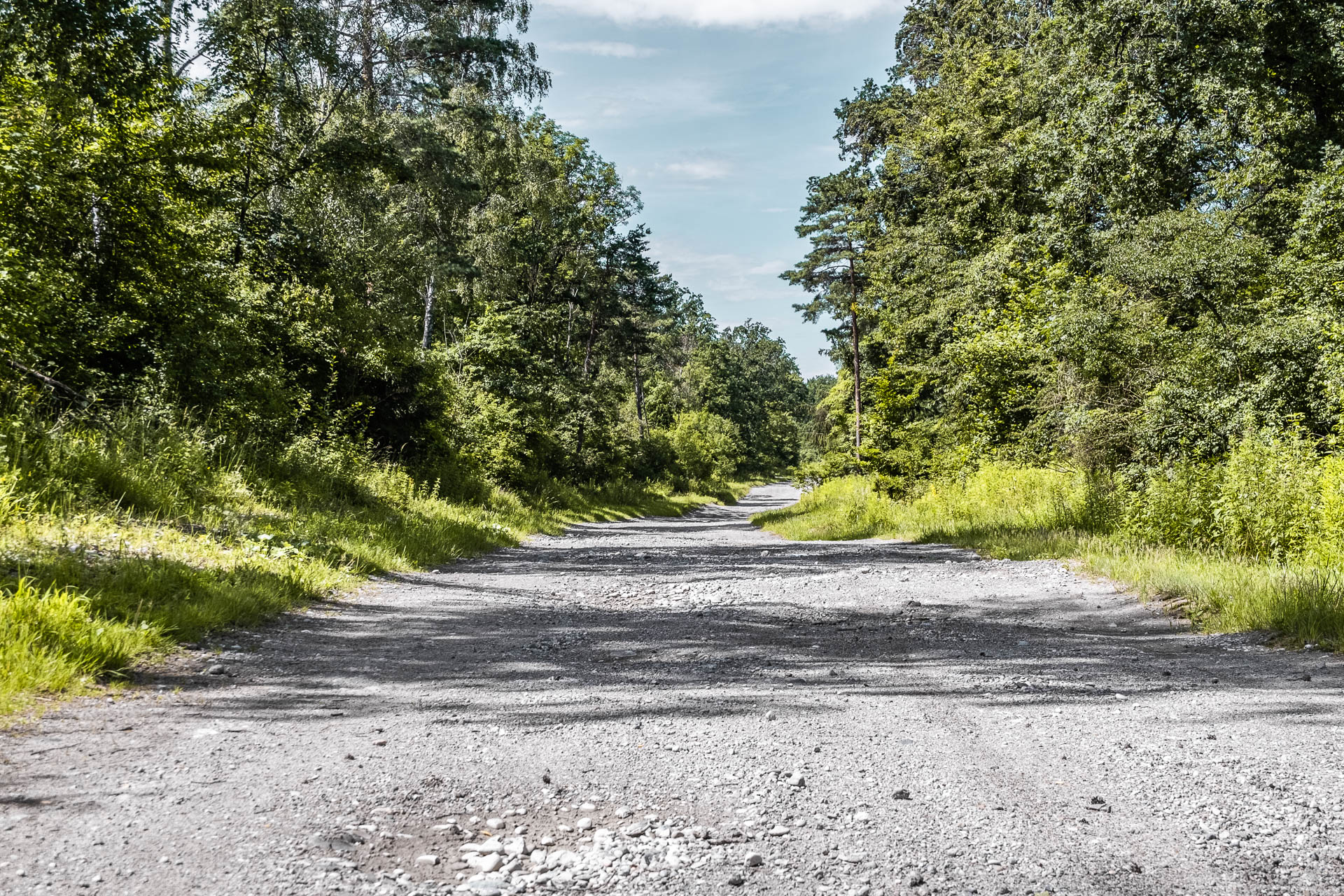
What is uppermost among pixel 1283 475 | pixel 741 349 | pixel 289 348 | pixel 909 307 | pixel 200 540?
pixel 741 349

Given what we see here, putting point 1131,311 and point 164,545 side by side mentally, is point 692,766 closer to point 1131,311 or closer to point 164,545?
point 164,545

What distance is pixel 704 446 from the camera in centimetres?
6006

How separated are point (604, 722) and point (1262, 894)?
8.61ft

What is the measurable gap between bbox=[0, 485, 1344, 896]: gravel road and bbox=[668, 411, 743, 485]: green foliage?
48.4 m

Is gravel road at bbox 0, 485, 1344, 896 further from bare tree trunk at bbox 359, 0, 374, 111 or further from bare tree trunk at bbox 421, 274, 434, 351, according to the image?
bare tree trunk at bbox 421, 274, 434, 351

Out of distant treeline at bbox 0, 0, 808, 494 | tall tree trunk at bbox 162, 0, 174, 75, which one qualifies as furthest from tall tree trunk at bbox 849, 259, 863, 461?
tall tree trunk at bbox 162, 0, 174, 75

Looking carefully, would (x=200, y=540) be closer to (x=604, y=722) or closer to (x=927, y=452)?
(x=604, y=722)

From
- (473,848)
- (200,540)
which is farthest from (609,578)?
(473,848)

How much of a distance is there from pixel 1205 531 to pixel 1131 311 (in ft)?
22.2

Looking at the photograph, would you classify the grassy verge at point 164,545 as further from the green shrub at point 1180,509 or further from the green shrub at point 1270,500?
the green shrub at point 1270,500

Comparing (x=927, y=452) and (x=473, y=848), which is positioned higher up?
(x=927, y=452)

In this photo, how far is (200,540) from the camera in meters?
7.89

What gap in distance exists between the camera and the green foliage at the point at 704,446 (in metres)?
56.1

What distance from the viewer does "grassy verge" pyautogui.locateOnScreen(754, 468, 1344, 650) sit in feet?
20.1
